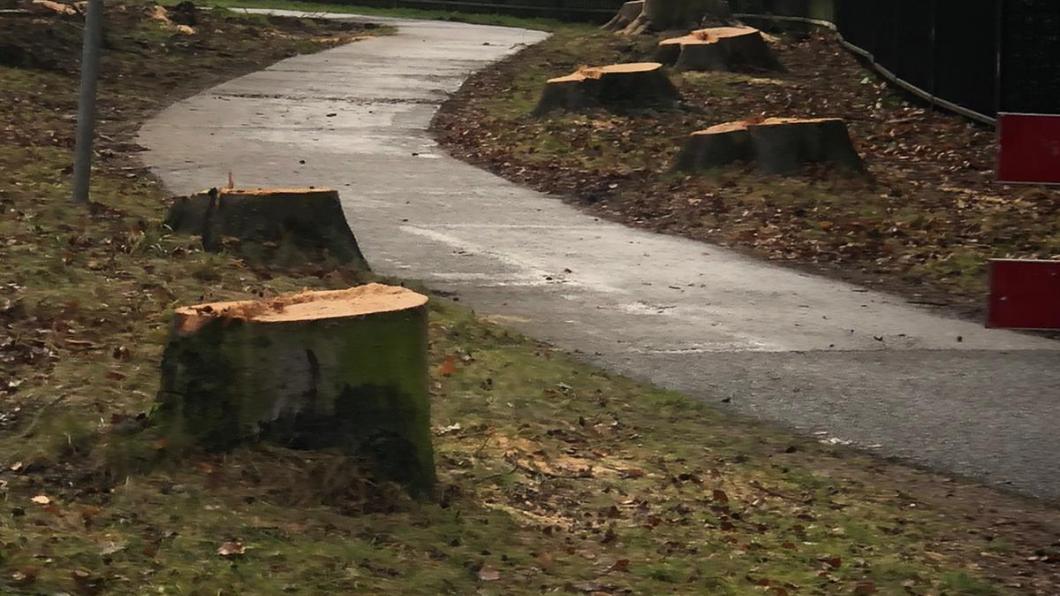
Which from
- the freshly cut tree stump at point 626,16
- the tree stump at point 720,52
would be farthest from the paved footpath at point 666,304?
the freshly cut tree stump at point 626,16

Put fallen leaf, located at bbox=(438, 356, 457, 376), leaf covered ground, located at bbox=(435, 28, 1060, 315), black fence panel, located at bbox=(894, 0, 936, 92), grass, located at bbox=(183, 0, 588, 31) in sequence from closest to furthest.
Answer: fallen leaf, located at bbox=(438, 356, 457, 376), leaf covered ground, located at bbox=(435, 28, 1060, 315), black fence panel, located at bbox=(894, 0, 936, 92), grass, located at bbox=(183, 0, 588, 31)

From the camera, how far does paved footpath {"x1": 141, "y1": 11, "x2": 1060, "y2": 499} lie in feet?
27.0

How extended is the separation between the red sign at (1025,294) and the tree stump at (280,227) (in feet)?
17.5

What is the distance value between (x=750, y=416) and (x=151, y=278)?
10.7 feet

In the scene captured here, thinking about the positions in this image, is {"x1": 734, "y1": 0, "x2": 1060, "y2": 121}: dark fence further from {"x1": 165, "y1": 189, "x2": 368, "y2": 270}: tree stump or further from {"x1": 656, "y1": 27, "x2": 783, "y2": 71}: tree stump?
{"x1": 165, "y1": 189, "x2": 368, "y2": 270}: tree stump

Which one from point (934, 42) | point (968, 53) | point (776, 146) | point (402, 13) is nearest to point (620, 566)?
point (776, 146)

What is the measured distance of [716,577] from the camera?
5.91m

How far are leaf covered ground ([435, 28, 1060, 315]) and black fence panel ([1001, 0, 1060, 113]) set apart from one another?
517 centimetres

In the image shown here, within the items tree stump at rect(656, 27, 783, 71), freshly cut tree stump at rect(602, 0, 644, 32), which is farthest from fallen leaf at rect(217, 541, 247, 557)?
freshly cut tree stump at rect(602, 0, 644, 32)

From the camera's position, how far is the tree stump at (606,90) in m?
18.5

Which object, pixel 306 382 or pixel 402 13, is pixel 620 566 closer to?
pixel 306 382

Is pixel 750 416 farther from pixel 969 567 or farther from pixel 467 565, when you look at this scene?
pixel 467 565

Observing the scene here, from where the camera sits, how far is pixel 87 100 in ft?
37.8

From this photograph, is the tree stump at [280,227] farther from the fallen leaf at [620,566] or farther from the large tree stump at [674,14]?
the large tree stump at [674,14]
